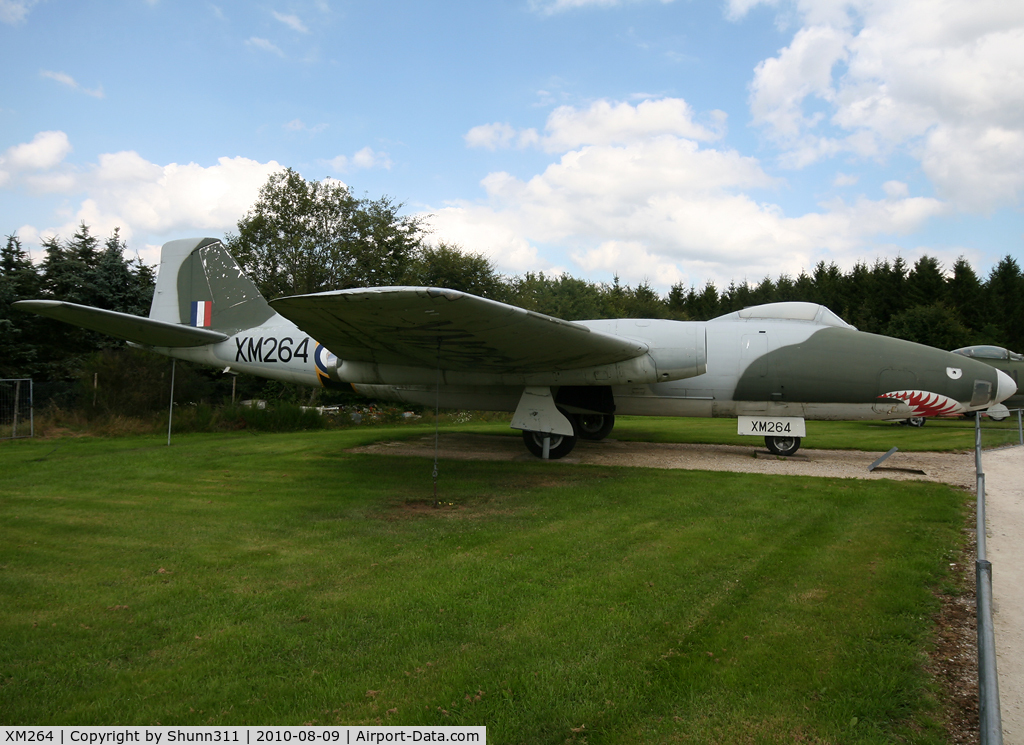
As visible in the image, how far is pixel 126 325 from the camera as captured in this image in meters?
9.92

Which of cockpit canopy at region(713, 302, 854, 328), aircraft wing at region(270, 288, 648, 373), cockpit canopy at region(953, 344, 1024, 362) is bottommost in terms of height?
aircraft wing at region(270, 288, 648, 373)

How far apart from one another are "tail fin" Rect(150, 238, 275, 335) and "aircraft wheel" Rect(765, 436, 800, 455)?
33.0 ft

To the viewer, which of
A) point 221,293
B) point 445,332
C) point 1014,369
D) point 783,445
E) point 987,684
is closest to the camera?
point 987,684

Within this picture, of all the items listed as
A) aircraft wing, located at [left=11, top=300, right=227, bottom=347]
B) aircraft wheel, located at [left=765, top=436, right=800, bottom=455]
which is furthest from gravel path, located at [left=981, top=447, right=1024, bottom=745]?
aircraft wing, located at [left=11, top=300, right=227, bottom=347]

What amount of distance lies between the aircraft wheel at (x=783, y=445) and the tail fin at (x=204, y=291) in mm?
10054

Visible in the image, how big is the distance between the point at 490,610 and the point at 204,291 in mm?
10706

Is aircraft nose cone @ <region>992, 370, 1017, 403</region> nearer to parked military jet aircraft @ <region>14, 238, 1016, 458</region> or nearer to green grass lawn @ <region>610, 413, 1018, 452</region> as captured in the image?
parked military jet aircraft @ <region>14, 238, 1016, 458</region>

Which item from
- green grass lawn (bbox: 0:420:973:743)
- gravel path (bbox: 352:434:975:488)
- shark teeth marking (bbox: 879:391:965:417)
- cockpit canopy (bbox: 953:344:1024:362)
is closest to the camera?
green grass lawn (bbox: 0:420:973:743)

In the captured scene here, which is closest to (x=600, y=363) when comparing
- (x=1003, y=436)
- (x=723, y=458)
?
(x=723, y=458)

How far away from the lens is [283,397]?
2128cm

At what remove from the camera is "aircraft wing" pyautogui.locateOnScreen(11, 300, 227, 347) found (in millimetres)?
8406

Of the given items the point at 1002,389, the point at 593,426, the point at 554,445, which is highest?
the point at 1002,389

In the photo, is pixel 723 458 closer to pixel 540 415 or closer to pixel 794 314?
pixel 794 314

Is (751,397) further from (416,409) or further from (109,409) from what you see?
(109,409)
